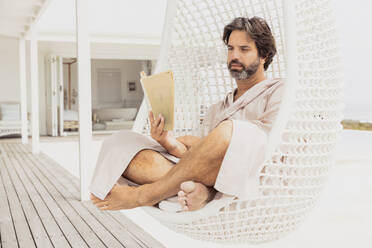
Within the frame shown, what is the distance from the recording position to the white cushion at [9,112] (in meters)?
10.4

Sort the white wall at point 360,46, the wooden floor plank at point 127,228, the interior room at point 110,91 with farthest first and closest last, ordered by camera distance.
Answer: the interior room at point 110,91, the white wall at point 360,46, the wooden floor plank at point 127,228

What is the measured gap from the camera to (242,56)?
1886mm

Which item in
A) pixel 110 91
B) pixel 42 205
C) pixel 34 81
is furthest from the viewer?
pixel 110 91

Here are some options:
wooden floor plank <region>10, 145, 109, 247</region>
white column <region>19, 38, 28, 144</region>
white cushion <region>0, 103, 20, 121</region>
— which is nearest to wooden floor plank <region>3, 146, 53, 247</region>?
wooden floor plank <region>10, 145, 109, 247</region>

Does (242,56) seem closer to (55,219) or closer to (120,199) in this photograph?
(120,199)

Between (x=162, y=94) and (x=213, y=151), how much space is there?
332 mm

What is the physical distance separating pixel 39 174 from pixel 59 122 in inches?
249

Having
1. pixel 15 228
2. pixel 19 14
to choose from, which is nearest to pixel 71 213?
pixel 15 228

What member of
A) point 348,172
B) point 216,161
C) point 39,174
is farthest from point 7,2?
point 216,161

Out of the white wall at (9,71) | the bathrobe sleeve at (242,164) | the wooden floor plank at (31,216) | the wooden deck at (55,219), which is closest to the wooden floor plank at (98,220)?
the wooden deck at (55,219)

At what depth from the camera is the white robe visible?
140 centimetres

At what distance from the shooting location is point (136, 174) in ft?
5.78

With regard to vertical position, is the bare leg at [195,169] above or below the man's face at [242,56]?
below

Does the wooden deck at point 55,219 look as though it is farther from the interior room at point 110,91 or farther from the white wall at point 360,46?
the interior room at point 110,91
